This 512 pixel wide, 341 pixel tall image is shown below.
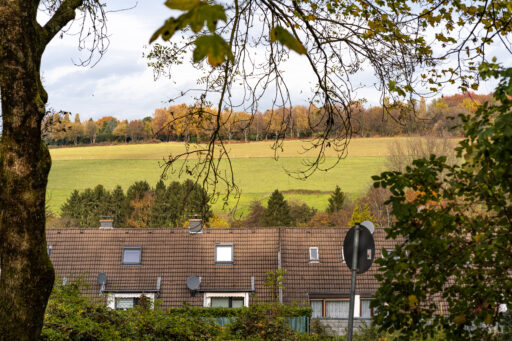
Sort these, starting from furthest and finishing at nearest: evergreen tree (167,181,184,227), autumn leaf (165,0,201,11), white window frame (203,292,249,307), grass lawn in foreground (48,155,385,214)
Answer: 1. grass lawn in foreground (48,155,385,214)
2. evergreen tree (167,181,184,227)
3. white window frame (203,292,249,307)
4. autumn leaf (165,0,201,11)

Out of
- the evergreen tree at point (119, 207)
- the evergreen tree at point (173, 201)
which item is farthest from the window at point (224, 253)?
the evergreen tree at point (119, 207)

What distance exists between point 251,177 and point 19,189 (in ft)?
227

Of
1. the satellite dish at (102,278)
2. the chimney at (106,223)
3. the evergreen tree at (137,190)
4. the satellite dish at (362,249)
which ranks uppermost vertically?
the satellite dish at (362,249)

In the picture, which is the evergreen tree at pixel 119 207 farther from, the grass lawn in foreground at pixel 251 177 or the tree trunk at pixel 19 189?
the tree trunk at pixel 19 189

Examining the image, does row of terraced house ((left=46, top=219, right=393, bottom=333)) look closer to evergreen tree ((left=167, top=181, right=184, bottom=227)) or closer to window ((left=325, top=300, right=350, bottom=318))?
window ((left=325, top=300, right=350, bottom=318))

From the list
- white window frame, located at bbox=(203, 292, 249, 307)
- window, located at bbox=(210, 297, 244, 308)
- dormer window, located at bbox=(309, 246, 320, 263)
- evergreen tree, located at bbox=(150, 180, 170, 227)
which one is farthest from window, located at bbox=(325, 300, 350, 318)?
evergreen tree, located at bbox=(150, 180, 170, 227)

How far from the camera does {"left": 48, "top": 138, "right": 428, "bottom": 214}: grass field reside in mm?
70000

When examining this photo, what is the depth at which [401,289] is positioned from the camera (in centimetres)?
538

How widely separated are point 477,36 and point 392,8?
1069mm

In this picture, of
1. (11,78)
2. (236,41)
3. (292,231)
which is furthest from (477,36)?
(292,231)

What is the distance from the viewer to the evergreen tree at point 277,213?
57031 millimetres

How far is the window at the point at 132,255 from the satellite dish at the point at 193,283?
9.94 ft

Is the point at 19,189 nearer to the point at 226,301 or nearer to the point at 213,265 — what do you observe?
the point at 226,301

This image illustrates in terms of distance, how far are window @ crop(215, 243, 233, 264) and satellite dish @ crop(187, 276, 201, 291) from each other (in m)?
1.72
